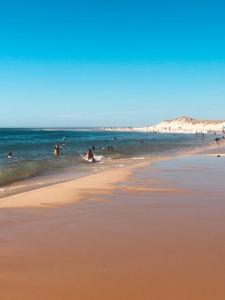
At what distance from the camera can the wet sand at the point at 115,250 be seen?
498 cm

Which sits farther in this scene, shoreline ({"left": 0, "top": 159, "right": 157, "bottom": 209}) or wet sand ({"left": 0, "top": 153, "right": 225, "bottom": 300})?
shoreline ({"left": 0, "top": 159, "right": 157, "bottom": 209})

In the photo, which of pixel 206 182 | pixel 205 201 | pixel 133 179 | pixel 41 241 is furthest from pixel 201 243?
pixel 133 179

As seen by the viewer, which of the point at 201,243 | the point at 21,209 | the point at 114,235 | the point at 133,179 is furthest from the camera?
the point at 133,179

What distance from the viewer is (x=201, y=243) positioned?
6738 mm

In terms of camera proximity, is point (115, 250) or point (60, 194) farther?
point (60, 194)

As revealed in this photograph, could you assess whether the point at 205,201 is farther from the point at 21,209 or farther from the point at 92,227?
the point at 21,209

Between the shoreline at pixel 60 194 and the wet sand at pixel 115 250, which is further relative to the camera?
the shoreline at pixel 60 194

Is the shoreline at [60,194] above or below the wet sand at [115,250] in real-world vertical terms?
below

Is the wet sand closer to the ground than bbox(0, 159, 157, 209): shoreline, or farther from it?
farther from it

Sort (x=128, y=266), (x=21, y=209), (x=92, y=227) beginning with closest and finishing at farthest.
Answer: (x=128, y=266) < (x=92, y=227) < (x=21, y=209)

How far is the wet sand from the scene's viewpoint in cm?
498

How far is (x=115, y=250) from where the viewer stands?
21.1 feet

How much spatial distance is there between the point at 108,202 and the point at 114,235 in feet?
11.7

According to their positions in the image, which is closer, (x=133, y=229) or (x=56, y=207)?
(x=133, y=229)
